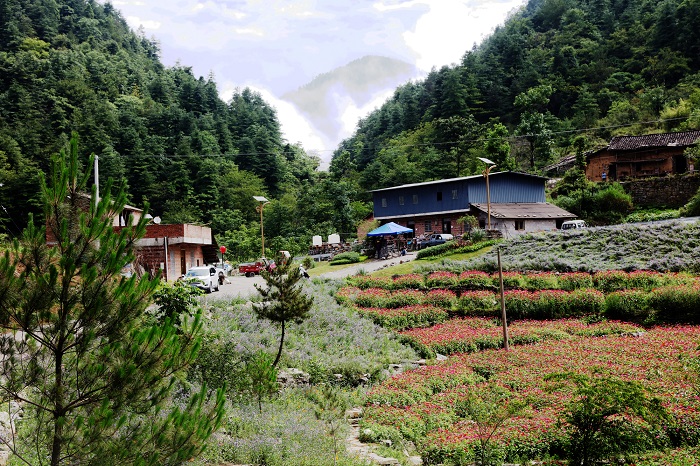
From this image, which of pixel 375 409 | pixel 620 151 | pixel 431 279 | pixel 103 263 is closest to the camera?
pixel 103 263

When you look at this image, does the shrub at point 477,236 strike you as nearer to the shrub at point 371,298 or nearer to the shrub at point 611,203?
the shrub at point 371,298

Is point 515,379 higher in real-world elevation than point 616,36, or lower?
lower

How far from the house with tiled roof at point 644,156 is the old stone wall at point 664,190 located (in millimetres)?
2704

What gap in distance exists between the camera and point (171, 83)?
98.0 meters

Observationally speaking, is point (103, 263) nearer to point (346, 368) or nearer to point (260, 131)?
point (346, 368)

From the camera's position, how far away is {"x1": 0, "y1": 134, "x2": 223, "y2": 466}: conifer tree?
17.2 feet

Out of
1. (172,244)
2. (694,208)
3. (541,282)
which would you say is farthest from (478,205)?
(172,244)

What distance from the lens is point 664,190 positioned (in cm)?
4606

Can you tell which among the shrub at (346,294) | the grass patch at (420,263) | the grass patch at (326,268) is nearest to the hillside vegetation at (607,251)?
the grass patch at (420,263)

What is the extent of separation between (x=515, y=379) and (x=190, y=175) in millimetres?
65642

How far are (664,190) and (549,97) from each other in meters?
39.6

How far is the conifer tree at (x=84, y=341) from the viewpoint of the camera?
523 cm

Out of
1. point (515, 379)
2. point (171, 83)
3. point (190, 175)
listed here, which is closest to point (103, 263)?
point (515, 379)

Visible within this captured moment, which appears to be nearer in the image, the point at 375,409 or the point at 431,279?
the point at 375,409
